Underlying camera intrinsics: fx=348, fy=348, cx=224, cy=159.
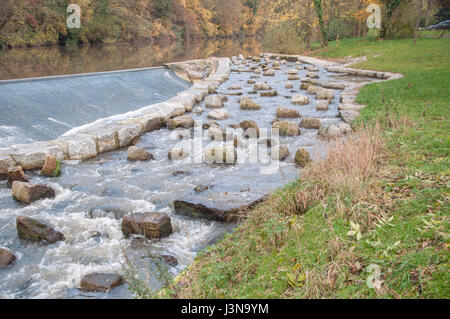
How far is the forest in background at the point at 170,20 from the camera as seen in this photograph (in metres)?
21.6

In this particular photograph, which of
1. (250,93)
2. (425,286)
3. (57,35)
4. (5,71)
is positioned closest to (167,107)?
(250,93)

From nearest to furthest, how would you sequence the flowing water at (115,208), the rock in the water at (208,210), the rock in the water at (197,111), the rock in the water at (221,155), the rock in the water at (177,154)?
the flowing water at (115,208), the rock in the water at (208,210), the rock in the water at (221,155), the rock in the water at (177,154), the rock in the water at (197,111)

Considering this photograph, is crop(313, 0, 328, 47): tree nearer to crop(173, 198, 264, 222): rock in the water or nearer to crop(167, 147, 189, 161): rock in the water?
crop(167, 147, 189, 161): rock in the water

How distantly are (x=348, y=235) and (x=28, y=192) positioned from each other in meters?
4.09

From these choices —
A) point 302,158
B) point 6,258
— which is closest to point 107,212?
point 6,258

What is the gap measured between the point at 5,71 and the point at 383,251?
16.6 meters

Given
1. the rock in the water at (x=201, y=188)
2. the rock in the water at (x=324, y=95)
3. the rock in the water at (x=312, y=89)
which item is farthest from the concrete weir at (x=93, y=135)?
the rock in the water at (x=324, y=95)

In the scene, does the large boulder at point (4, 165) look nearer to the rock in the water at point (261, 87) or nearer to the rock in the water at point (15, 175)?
the rock in the water at point (15, 175)

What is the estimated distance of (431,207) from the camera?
297 centimetres

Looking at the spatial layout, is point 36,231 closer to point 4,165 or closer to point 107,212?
point 107,212

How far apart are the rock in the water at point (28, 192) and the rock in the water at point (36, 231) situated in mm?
842

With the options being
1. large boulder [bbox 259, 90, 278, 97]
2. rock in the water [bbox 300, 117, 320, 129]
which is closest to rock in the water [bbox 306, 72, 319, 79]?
large boulder [bbox 259, 90, 278, 97]
